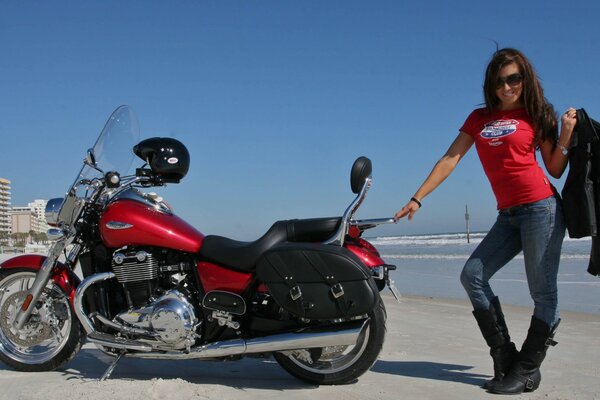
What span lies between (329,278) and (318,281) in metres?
0.07

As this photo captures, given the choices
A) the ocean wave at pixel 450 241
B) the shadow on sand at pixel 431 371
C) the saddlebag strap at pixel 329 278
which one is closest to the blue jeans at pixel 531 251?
the shadow on sand at pixel 431 371

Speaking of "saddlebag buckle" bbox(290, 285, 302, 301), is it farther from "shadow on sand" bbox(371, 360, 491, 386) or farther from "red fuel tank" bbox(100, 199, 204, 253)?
"shadow on sand" bbox(371, 360, 491, 386)

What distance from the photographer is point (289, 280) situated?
3383 mm

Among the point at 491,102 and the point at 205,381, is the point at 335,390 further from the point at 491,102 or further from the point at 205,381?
the point at 491,102

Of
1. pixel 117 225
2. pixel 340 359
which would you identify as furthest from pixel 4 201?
pixel 340 359

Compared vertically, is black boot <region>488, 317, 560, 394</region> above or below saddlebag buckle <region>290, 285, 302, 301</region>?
below

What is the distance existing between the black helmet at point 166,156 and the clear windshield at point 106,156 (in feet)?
1.38

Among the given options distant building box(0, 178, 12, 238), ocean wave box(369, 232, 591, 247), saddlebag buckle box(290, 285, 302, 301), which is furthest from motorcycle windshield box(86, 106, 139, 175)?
distant building box(0, 178, 12, 238)

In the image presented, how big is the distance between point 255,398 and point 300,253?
2.84 feet

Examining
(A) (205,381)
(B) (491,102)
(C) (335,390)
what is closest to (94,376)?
(A) (205,381)

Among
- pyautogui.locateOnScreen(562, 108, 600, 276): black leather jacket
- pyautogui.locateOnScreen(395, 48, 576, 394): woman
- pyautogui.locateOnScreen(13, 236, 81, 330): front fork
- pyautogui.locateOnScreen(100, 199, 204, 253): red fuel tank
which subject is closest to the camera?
pyautogui.locateOnScreen(562, 108, 600, 276): black leather jacket

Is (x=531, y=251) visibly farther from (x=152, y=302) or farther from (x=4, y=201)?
(x=4, y=201)

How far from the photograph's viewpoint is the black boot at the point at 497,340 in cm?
349

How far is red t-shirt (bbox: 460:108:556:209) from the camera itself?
3371 mm
